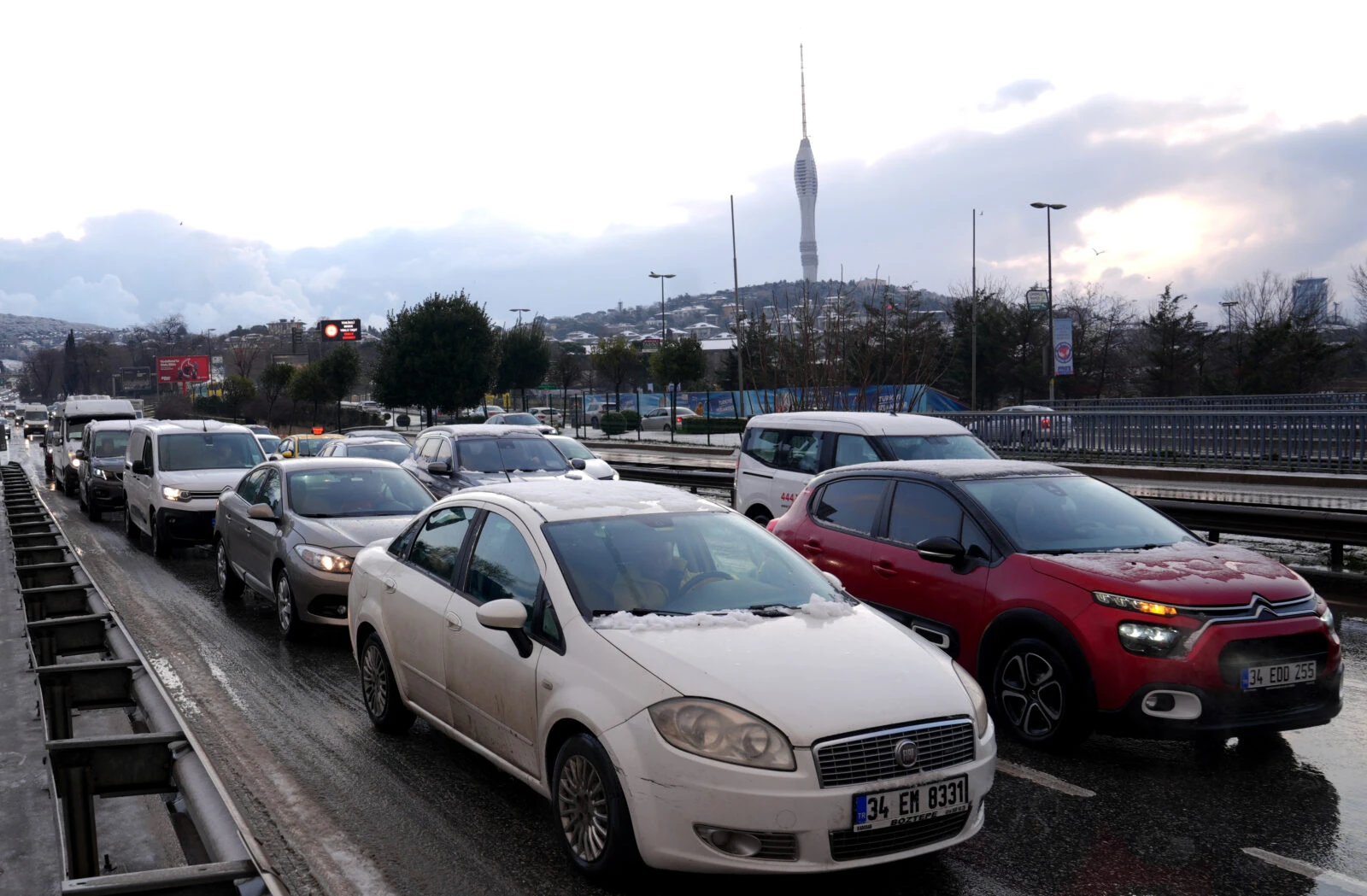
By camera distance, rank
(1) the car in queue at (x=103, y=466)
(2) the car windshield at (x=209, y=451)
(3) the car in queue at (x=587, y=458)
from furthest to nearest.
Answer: (1) the car in queue at (x=103, y=466), (3) the car in queue at (x=587, y=458), (2) the car windshield at (x=209, y=451)

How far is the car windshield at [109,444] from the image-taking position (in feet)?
73.8

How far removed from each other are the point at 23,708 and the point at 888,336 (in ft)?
163

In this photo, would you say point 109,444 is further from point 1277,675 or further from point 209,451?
point 1277,675

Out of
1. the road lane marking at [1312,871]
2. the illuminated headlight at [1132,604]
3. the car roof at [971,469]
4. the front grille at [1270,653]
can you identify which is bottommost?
the road lane marking at [1312,871]

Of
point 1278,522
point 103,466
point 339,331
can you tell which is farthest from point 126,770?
point 339,331

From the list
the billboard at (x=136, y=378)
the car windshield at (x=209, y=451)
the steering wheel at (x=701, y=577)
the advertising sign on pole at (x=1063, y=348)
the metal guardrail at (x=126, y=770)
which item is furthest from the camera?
the billboard at (x=136, y=378)

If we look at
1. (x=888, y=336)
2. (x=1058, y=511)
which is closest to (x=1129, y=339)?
(x=888, y=336)

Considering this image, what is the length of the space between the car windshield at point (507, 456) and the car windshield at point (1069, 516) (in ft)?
30.5

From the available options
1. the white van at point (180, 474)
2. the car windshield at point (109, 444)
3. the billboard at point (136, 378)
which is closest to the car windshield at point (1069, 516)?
the white van at point (180, 474)

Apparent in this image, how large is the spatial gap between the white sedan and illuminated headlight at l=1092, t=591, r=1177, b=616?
1498 millimetres

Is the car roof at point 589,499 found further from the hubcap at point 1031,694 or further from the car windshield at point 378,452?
the car windshield at point 378,452

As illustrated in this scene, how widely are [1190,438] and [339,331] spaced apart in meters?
65.6

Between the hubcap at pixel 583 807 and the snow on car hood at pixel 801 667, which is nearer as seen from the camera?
the snow on car hood at pixel 801 667

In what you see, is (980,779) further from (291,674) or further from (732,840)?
(291,674)
